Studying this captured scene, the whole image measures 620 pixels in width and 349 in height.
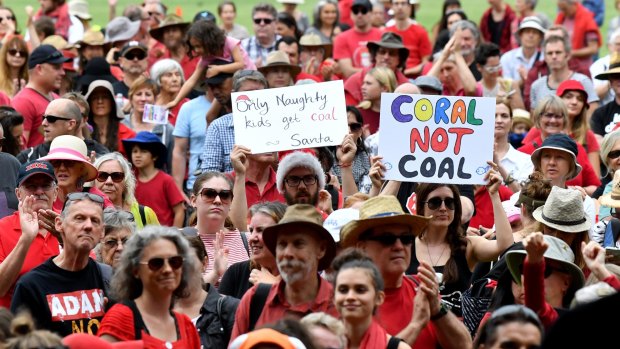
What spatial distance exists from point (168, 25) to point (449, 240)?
9420 mm

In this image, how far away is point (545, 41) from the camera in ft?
52.1

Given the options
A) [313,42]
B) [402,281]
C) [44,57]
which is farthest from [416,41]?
[402,281]

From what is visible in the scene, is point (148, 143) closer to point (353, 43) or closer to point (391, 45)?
point (391, 45)

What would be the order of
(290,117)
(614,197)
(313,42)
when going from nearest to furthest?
1. (614,197)
2. (290,117)
3. (313,42)

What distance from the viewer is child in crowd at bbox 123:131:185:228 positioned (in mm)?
12086

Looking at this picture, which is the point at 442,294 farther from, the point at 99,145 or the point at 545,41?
the point at 545,41

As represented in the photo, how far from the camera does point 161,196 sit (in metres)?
12.1

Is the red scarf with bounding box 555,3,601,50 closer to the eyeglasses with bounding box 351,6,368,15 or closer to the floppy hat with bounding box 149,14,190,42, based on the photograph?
the eyeglasses with bounding box 351,6,368,15

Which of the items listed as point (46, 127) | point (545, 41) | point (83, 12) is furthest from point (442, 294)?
point (83, 12)

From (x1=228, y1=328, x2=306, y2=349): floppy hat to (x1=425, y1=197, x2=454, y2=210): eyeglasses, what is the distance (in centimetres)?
307

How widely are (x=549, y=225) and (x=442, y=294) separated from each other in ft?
2.77

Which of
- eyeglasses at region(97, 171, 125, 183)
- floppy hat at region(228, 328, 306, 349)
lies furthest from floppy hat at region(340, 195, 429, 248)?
eyeglasses at region(97, 171, 125, 183)

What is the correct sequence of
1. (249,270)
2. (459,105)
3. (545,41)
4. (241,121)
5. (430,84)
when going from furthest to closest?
(545,41)
(430,84)
(241,121)
(459,105)
(249,270)

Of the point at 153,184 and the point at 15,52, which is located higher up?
the point at 15,52
